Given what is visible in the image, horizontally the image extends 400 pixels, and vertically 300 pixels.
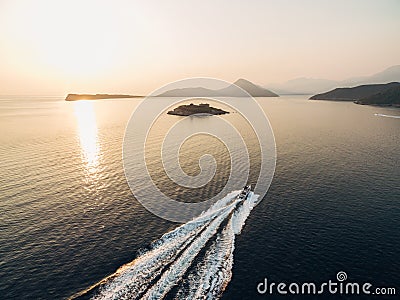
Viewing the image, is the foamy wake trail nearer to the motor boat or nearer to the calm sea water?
Answer: the calm sea water

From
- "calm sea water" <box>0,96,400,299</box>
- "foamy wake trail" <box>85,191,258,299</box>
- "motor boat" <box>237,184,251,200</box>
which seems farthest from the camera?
"motor boat" <box>237,184,251,200</box>

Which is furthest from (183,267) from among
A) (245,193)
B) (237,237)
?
(245,193)

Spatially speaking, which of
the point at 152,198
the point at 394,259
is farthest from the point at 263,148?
the point at 394,259

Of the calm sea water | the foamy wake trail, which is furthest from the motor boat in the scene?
the foamy wake trail

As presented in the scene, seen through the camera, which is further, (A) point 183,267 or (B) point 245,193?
(B) point 245,193

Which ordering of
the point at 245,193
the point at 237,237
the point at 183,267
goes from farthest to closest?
the point at 245,193 < the point at 237,237 < the point at 183,267

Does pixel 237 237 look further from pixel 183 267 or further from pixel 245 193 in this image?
pixel 245 193

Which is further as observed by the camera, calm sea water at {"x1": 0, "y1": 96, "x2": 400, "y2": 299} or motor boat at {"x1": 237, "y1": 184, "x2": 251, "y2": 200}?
motor boat at {"x1": 237, "y1": 184, "x2": 251, "y2": 200}

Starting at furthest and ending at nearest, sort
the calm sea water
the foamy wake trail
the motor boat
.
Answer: the motor boat < the calm sea water < the foamy wake trail

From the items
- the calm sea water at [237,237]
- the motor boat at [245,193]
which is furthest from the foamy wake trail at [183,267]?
the motor boat at [245,193]
